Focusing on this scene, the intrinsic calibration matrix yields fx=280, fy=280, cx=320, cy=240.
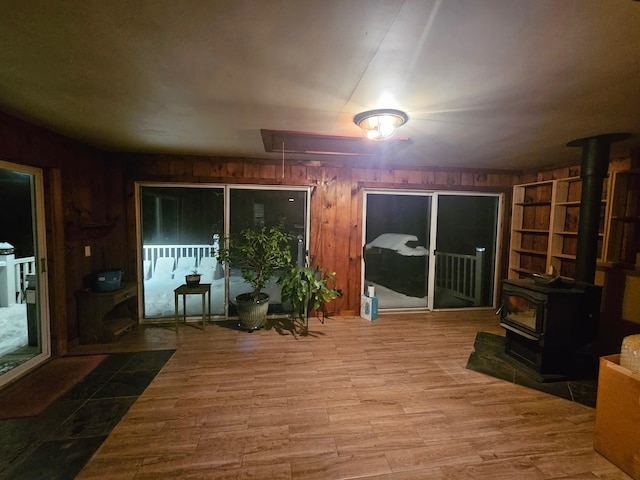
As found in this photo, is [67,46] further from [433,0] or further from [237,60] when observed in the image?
[433,0]

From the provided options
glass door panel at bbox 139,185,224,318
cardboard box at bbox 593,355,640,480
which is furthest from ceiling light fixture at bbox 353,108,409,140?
glass door panel at bbox 139,185,224,318

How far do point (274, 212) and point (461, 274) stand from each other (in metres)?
3.45

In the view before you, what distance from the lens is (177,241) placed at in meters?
5.64

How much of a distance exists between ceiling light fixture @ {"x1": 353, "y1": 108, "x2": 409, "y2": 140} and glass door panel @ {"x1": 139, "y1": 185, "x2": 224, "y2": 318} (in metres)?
2.35

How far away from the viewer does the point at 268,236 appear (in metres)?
3.65

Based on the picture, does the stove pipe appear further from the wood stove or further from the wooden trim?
the wooden trim

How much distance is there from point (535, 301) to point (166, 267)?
5919mm

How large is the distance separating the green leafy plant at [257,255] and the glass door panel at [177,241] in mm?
393

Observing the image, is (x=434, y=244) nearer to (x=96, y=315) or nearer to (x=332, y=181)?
(x=332, y=181)

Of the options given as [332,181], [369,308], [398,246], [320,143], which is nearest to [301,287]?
[369,308]

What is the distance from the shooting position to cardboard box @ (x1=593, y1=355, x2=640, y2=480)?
5.20ft

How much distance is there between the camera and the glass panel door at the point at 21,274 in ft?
8.73

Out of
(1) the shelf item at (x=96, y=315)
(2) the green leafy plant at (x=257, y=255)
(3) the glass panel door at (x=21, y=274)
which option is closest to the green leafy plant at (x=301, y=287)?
(2) the green leafy plant at (x=257, y=255)

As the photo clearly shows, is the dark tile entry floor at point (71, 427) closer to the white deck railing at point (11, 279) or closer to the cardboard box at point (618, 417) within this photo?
the white deck railing at point (11, 279)
